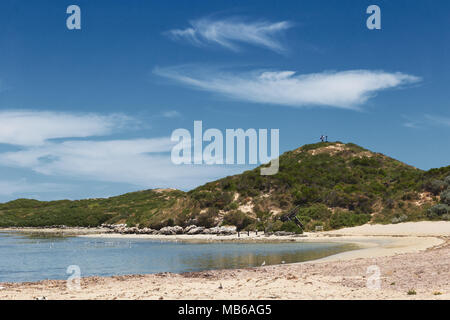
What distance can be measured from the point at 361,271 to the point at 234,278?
5677mm

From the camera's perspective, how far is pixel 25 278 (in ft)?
74.3

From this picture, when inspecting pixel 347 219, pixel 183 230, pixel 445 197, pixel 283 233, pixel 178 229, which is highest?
pixel 445 197

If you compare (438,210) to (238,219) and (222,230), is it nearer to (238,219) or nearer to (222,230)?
(238,219)


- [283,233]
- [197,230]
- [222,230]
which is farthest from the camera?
[197,230]

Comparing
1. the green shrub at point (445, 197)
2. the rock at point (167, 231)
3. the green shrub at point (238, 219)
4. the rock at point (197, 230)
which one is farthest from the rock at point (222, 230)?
the green shrub at point (445, 197)

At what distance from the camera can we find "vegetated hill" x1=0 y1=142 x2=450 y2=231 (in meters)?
60.3

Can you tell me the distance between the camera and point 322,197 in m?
69.2

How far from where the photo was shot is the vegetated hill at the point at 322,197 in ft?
198

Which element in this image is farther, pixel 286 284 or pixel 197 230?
pixel 197 230

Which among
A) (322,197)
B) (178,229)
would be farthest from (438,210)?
(178,229)

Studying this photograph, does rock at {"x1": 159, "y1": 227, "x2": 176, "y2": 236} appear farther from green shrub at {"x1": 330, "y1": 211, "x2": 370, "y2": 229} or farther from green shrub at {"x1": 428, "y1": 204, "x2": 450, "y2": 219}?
green shrub at {"x1": 428, "y1": 204, "x2": 450, "y2": 219}

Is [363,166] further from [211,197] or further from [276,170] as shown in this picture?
[211,197]

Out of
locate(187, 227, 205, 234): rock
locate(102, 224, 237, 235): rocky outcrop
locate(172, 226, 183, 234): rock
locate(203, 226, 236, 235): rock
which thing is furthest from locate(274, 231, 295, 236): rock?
locate(172, 226, 183, 234): rock

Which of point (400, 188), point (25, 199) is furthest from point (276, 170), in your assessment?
point (25, 199)
